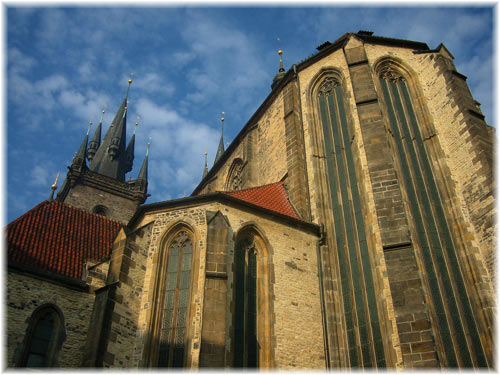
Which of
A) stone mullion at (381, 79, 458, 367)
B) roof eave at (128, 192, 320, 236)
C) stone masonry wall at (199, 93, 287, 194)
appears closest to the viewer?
stone mullion at (381, 79, 458, 367)

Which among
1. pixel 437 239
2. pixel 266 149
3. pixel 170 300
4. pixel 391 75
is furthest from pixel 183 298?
pixel 391 75

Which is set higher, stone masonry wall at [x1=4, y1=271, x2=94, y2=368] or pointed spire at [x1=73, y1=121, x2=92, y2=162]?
pointed spire at [x1=73, y1=121, x2=92, y2=162]

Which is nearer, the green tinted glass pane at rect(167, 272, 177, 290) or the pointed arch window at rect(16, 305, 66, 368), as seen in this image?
the pointed arch window at rect(16, 305, 66, 368)

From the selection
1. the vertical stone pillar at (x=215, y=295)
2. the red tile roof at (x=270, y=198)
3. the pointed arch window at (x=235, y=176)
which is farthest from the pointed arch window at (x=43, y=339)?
the pointed arch window at (x=235, y=176)

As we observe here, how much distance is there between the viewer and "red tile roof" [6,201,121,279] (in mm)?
12266

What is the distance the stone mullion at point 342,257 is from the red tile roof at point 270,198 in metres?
1.19

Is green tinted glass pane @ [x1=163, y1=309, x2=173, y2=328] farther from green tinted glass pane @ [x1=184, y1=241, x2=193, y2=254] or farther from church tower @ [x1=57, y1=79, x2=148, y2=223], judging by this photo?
church tower @ [x1=57, y1=79, x2=148, y2=223]

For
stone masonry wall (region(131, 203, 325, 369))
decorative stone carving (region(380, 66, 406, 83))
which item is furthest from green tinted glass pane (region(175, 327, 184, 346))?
decorative stone carving (region(380, 66, 406, 83))

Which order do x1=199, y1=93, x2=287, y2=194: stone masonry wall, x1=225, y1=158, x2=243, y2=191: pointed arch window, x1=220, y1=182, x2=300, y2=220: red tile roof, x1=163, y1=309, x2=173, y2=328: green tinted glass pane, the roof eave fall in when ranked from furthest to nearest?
x1=225, y1=158, x2=243, y2=191: pointed arch window < x1=199, y1=93, x2=287, y2=194: stone masonry wall < x1=220, y1=182, x2=300, y2=220: red tile roof < the roof eave < x1=163, y1=309, x2=173, y2=328: green tinted glass pane

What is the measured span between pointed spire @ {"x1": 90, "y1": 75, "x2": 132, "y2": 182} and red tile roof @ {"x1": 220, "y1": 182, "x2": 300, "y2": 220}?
19.2 metres

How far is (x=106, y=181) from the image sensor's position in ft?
94.7

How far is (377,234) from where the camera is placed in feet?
37.9

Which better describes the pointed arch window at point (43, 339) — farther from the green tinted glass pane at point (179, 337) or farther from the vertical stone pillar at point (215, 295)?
the vertical stone pillar at point (215, 295)

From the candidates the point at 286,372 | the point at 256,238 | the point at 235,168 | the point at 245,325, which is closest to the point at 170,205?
the point at 256,238
